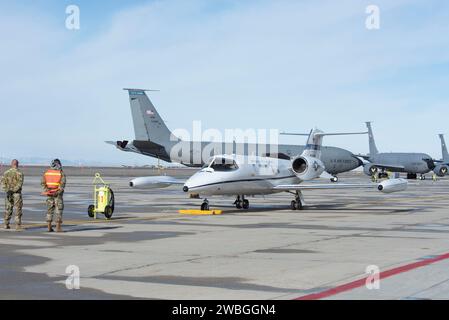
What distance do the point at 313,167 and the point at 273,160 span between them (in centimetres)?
212

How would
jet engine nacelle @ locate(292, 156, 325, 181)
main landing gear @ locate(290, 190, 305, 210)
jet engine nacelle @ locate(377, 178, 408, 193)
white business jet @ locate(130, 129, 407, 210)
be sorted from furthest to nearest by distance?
jet engine nacelle @ locate(292, 156, 325, 181), main landing gear @ locate(290, 190, 305, 210), jet engine nacelle @ locate(377, 178, 408, 193), white business jet @ locate(130, 129, 407, 210)

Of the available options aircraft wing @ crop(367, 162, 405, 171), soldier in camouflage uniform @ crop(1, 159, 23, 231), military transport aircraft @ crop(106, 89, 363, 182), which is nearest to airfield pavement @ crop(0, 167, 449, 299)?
soldier in camouflage uniform @ crop(1, 159, 23, 231)

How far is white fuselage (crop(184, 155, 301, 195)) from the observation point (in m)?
26.3

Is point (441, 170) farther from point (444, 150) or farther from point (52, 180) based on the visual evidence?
point (52, 180)

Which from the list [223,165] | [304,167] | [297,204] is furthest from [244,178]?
[304,167]

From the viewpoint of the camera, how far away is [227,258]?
13.2 m

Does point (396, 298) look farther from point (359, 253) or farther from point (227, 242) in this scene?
point (227, 242)

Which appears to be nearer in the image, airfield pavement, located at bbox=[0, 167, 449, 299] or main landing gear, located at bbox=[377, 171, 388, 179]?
airfield pavement, located at bbox=[0, 167, 449, 299]

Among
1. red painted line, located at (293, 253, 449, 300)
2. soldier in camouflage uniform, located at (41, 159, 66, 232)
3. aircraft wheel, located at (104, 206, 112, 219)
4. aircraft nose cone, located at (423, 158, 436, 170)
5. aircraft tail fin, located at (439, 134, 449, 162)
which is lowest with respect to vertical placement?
red painted line, located at (293, 253, 449, 300)

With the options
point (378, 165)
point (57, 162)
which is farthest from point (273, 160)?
point (378, 165)

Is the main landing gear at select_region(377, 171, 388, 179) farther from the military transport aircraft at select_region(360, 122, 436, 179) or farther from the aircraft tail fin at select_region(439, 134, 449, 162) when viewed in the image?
the aircraft tail fin at select_region(439, 134, 449, 162)

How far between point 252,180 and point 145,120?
34156mm

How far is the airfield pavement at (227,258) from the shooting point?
380 inches
